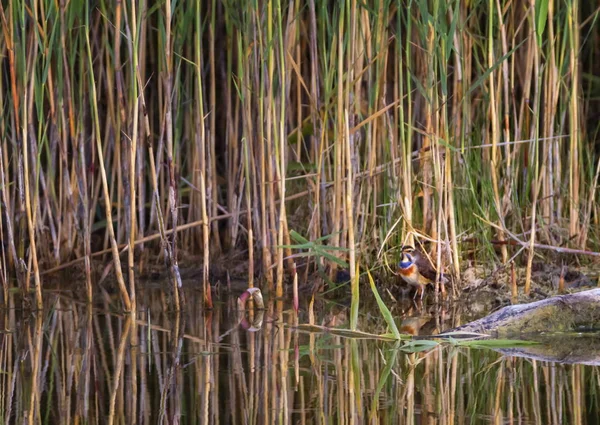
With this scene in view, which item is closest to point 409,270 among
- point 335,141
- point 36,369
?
point 335,141

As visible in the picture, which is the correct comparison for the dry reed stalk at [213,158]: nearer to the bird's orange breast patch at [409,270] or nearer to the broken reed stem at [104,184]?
the broken reed stem at [104,184]

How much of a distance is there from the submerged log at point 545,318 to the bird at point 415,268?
680 mm

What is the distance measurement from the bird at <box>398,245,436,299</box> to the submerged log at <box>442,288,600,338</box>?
680mm

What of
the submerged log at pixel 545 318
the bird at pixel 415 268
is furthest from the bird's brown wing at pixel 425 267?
the submerged log at pixel 545 318

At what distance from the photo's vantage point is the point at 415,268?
432cm

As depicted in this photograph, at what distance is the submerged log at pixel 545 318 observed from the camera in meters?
3.60

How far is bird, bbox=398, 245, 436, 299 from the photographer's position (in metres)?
4.29

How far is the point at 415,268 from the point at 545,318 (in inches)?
31.0

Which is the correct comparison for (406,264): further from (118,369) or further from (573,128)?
(118,369)

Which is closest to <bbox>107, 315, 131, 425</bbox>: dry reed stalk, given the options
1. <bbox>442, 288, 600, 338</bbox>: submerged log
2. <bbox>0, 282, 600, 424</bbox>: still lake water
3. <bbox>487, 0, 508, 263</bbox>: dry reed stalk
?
<bbox>0, 282, 600, 424</bbox>: still lake water

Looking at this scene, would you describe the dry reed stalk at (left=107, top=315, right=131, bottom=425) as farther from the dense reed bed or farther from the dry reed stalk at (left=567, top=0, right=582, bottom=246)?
the dry reed stalk at (left=567, top=0, right=582, bottom=246)

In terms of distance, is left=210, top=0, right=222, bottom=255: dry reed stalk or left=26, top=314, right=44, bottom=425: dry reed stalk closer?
left=26, top=314, right=44, bottom=425: dry reed stalk

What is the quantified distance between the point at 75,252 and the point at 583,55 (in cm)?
329

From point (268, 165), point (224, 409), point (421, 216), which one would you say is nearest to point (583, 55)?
point (421, 216)
